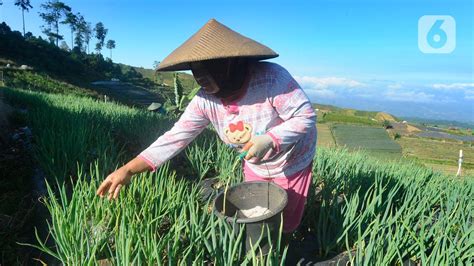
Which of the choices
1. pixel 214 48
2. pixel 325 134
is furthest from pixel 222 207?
pixel 325 134

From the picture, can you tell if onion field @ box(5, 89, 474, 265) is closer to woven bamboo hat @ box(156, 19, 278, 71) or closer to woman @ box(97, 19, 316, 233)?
woman @ box(97, 19, 316, 233)

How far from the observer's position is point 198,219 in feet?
5.41

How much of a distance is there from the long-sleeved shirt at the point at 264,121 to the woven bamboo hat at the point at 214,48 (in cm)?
13

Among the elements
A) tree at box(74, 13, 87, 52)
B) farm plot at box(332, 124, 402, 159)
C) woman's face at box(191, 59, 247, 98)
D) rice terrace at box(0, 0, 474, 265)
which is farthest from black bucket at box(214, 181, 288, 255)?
tree at box(74, 13, 87, 52)

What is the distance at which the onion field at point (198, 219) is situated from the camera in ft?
4.15

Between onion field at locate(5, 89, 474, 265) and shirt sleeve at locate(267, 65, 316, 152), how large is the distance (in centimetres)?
42

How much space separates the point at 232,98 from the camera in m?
1.58

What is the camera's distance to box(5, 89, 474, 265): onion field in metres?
1.26

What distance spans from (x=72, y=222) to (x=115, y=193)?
21cm

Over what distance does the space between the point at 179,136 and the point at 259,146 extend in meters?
0.49

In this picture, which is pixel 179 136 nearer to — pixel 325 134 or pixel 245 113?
pixel 245 113

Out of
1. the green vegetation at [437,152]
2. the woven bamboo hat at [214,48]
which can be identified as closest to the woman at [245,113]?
the woven bamboo hat at [214,48]

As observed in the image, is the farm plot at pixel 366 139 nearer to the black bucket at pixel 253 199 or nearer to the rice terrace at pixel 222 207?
the rice terrace at pixel 222 207

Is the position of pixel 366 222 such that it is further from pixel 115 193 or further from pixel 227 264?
pixel 115 193
